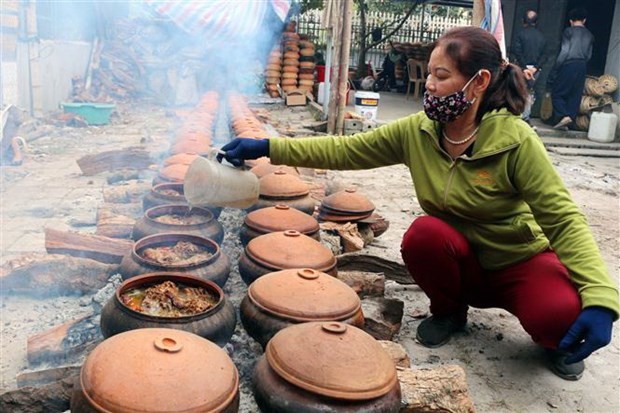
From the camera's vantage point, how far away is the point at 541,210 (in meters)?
2.40

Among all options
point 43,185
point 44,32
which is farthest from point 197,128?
point 44,32

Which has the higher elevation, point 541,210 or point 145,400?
point 541,210

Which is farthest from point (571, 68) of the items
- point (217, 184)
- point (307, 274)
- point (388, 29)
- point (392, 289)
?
point (388, 29)

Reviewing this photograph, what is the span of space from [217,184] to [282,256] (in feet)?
1.74

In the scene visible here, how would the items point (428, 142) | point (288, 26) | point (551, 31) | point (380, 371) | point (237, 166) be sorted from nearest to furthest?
point (380, 371)
point (428, 142)
point (237, 166)
point (551, 31)
point (288, 26)

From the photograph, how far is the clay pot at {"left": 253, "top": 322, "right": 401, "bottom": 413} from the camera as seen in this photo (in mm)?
1758

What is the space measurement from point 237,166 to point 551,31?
10999 mm

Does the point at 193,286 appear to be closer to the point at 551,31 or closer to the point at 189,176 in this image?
the point at 189,176

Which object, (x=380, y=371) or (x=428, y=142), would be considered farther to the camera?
(x=428, y=142)

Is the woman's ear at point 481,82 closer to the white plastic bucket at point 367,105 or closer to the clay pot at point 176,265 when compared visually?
the clay pot at point 176,265

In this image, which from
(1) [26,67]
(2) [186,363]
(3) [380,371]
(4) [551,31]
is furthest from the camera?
(4) [551,31]

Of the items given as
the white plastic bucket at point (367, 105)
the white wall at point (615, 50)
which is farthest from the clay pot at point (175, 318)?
the white wall at point (615, 50)

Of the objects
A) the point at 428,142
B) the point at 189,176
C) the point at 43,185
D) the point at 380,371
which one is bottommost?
the point at 43,185

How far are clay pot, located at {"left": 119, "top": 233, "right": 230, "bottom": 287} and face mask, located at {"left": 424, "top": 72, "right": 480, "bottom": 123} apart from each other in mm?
1183
